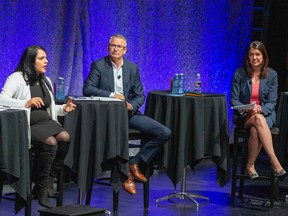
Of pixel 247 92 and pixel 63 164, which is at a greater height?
pixel 247 92

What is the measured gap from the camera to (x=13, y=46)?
717 centimetres

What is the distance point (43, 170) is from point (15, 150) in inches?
18.9

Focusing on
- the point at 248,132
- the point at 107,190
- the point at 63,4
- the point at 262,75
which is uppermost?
the point at 63,4

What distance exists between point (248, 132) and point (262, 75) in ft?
1.86

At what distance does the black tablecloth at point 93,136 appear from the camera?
238 inches

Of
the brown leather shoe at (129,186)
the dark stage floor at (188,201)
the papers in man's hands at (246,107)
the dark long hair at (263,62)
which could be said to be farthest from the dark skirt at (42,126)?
the dark long hair at (263,62)

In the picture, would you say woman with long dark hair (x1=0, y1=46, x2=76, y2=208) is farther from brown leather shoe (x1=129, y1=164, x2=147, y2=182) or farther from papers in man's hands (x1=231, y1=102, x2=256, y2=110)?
papers in man's hands (x1=231, y1=102, x2=256, y2=110)

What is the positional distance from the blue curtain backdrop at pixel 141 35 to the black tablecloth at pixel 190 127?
1266 mm

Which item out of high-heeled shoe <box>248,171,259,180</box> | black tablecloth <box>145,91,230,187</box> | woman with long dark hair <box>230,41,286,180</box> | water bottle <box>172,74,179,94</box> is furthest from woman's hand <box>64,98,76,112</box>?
high-heeled shoe <box>248,171,259,180</box>

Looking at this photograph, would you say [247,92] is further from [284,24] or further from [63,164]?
[284,24]

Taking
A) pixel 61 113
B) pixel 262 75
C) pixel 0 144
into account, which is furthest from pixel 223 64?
pixel 0 144

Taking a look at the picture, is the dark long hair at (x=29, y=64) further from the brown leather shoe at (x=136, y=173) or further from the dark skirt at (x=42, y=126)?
the brown leather shoe at (x=136, y=173)

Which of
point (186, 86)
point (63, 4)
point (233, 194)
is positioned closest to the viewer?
point (233, 194)

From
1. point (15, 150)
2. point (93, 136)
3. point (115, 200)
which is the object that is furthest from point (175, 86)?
point (15, 150)
